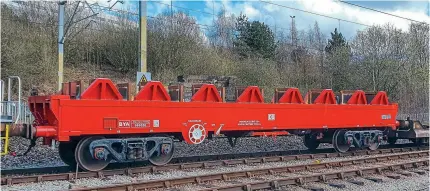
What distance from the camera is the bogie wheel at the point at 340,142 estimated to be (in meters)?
14.6

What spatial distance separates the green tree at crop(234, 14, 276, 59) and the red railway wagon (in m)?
25.9

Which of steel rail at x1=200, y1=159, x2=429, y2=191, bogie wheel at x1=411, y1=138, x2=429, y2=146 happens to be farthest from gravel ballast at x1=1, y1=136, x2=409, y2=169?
steel rail at x1=200, y1=159, x2=429, y2=191

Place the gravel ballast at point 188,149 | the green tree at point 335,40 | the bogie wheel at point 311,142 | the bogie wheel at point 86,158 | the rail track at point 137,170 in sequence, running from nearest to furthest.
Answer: the rail track at point 137,170, the bogie wheel at point 86,158, the gravel ballast at point 188,149, the bogie wheel at point 311,142, the green tree at point 335,40

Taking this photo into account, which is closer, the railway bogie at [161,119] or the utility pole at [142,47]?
the railway bogie at [161,119]

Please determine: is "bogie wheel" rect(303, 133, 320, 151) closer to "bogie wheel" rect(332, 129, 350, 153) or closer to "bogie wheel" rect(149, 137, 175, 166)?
"bogie wheel" rect(332, 129, 350, 153)

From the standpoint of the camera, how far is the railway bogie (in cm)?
953

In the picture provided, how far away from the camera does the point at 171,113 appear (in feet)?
35.1

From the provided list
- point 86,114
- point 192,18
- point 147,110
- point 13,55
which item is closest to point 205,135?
point 147,110

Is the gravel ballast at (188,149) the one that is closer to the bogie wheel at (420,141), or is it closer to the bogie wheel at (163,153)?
the bogie wheel at (163,153)

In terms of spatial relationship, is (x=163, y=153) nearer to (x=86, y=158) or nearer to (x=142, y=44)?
(x=86, y=158)

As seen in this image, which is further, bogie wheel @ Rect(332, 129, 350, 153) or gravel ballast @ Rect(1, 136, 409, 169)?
bogie wheel @ Rect(332, 129, 350, 153)

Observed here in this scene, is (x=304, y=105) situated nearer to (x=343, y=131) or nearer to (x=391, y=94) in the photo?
(x=343, y=131)

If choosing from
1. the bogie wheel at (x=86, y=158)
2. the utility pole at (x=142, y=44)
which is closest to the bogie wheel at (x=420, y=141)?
the utility pole at (x=142, y=44)

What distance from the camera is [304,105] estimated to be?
13.3m
